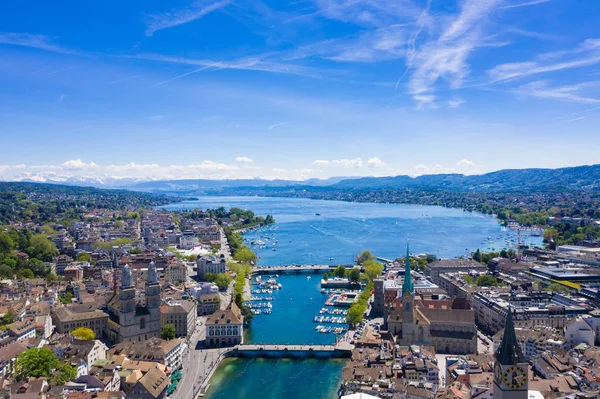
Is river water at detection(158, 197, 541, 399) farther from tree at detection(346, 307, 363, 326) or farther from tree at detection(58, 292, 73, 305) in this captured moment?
tree at detection(58, 292, 73, 305)

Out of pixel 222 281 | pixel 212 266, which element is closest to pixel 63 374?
pixel 222 281

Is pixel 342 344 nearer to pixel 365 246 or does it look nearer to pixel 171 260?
pixel 171 260

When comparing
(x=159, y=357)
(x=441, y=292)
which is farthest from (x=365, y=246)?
(x=159, y=357)

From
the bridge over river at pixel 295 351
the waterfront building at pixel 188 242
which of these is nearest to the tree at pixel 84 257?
the waterfront building at pixel 188 242

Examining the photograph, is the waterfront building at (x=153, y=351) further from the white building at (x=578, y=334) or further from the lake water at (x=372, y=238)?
the lake water at (x=372, y=238)

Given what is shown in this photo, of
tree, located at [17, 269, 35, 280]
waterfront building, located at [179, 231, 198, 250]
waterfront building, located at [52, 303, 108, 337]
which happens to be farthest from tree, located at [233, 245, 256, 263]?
waterfront building, located at [52, 303, 108, 337]

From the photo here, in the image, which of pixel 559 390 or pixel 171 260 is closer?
pixel 559 390
